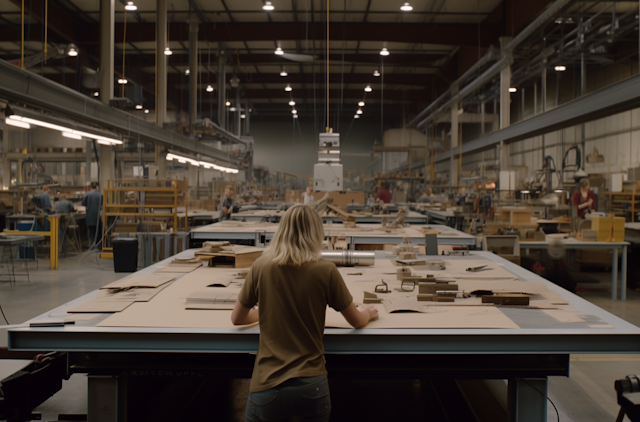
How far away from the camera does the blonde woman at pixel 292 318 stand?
5.14 ft

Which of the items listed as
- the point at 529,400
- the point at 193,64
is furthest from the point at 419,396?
the point at 193,64

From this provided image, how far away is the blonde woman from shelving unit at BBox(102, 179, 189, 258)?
6929mm

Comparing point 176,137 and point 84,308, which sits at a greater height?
point 176,137

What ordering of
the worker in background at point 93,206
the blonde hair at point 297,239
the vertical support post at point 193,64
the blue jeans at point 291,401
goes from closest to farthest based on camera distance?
the blue jeans at point 291,401 < the blonde hair at point 297,239 < the worker in background at point 93,206 < the vertical support post at point 193,64

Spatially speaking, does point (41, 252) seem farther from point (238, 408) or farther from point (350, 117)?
point (350, 117)

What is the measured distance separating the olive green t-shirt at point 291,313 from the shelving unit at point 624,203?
9498mm

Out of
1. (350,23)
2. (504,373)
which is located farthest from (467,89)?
(504,373)

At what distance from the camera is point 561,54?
34.3 feet

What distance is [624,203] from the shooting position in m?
9.24

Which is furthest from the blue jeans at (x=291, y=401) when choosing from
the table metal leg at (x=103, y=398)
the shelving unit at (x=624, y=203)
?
the shelving unit at (x=624, y=203)

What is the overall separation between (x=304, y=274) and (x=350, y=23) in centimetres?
1182

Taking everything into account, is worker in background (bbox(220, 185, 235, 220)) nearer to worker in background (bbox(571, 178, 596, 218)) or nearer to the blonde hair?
worker in background (bbox(571, 178, 596, 218))

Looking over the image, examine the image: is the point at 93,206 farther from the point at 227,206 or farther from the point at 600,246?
the point at 600,246

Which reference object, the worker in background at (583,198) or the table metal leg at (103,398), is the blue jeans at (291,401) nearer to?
the table metal leg at (103,398)
